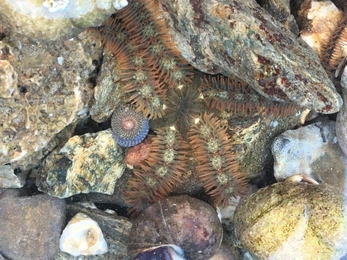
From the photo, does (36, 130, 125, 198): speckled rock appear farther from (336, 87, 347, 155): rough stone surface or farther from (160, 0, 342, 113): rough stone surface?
(336, 87, 347, 155): rough stone surface

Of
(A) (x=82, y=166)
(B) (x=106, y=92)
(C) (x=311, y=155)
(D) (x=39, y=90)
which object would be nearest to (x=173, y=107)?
(B) (x=106, y=92)

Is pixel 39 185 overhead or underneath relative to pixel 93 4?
underneath

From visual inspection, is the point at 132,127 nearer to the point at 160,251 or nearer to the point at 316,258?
the point at 160,251

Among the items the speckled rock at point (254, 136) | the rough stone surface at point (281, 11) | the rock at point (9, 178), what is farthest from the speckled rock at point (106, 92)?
the rough stone surface at point (281, 11)

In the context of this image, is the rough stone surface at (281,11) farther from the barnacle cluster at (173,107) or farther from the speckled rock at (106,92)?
the speckled rock at (106,92)

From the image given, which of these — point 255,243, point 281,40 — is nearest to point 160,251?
point 255,243
